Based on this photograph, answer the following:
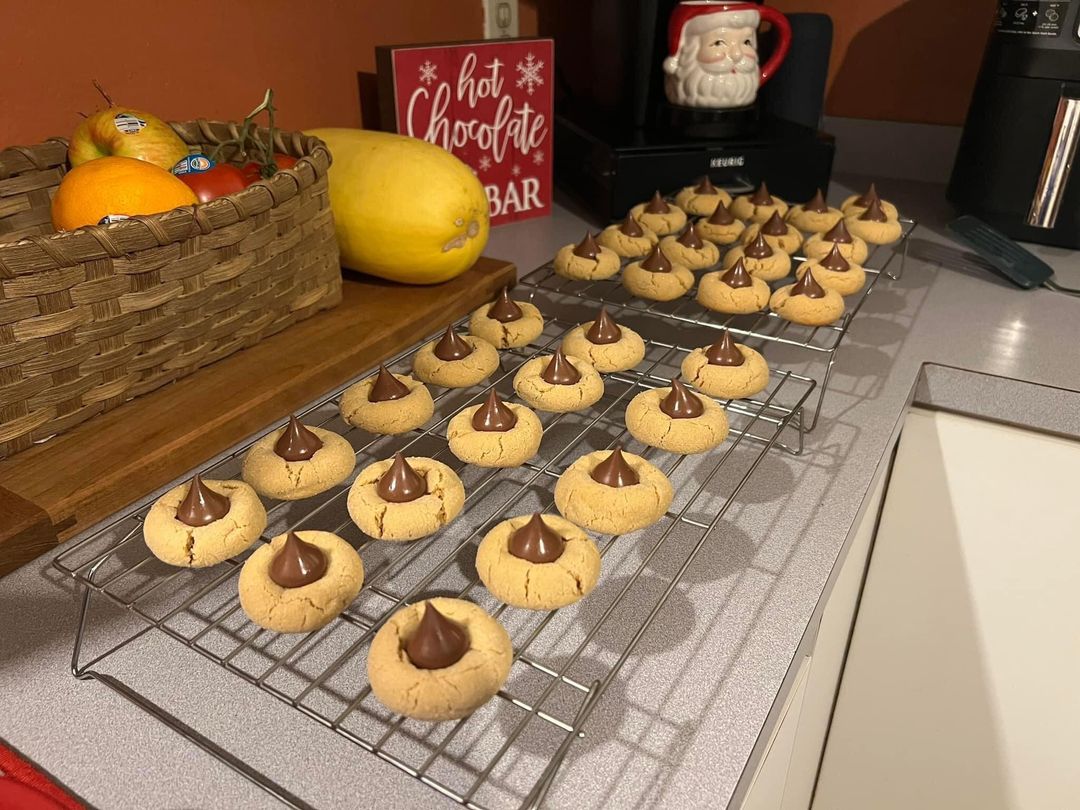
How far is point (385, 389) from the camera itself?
0.76 meters

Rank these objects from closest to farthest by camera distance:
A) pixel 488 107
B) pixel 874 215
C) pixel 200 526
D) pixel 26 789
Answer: pixel 26 789 → pixel 200 526 → pixel 874 215 → pixel 488 107

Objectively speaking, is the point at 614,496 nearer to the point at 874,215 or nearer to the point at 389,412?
the point at 389,412

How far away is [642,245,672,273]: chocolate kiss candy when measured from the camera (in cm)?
100

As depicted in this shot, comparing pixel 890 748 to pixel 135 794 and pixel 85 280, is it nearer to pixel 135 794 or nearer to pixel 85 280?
pixel 135 794

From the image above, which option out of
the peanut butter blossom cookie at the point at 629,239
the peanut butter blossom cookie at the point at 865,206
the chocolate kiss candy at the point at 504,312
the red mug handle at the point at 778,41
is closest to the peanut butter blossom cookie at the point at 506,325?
the chocolate kiss candy at the point at 504,312

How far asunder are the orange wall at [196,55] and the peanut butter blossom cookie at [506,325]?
0.49 metres

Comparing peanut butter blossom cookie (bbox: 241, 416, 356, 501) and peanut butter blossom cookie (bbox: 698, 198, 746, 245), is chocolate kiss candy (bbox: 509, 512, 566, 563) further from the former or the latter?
peanut butter blossom cookie (bbox: 698, 198, 746, 245)

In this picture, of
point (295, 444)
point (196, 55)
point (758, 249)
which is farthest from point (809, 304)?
point (196, 55)

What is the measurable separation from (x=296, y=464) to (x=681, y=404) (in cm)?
34

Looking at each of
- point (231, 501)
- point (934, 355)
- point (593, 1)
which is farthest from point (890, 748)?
point (593, 1)


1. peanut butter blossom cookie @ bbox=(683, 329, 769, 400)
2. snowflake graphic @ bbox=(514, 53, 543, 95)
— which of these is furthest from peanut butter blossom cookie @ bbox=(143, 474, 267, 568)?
snowflake graphic @ bbox=(514, 53, 543, 95)

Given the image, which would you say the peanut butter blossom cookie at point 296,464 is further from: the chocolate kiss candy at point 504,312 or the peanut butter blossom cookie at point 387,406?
the chocolate kiss candy at point 504,312

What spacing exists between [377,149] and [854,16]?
1041mm

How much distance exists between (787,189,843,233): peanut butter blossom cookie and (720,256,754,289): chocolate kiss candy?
10.3 inches
